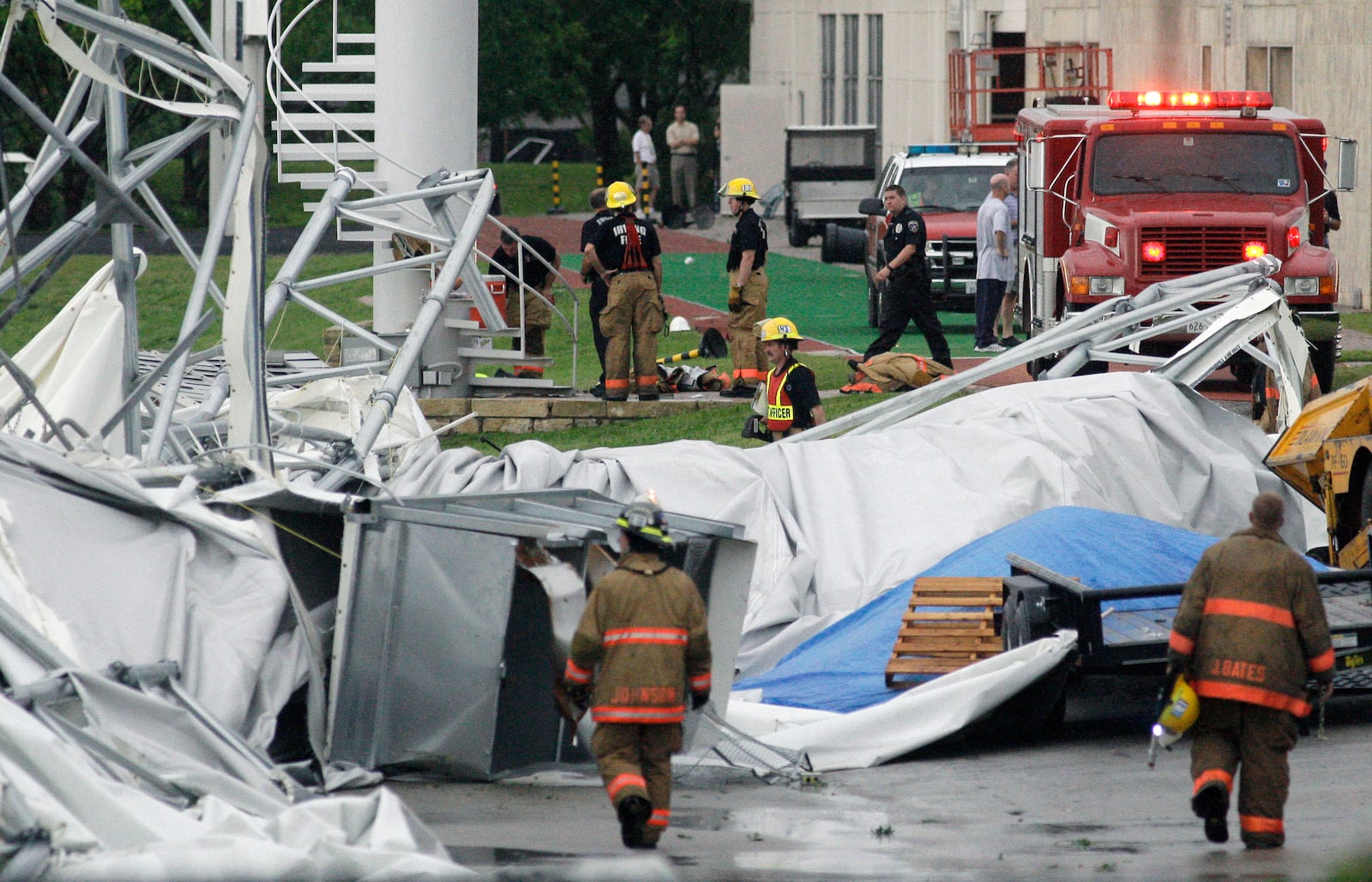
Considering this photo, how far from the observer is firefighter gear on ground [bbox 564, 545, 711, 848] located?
7363 mm

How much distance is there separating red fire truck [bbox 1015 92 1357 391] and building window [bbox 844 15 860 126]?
76.8 ft

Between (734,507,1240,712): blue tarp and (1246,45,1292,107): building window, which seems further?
(1246,45,1292,107): building window

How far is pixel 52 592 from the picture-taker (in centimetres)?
818

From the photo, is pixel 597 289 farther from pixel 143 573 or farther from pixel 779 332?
pixel 143 573

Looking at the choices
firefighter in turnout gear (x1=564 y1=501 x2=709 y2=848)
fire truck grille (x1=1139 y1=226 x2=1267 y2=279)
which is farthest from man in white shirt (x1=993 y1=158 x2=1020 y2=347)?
firefighter in turnout gear (x1=564 y1=501 x2=709 y2=848)

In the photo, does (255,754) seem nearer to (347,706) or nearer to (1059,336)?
(347,706)

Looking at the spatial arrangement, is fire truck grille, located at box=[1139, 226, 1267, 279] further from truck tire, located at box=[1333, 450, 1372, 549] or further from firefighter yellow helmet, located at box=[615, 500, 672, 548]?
firefighter yellow helmet, located at box=[615, 500, 672, 548]

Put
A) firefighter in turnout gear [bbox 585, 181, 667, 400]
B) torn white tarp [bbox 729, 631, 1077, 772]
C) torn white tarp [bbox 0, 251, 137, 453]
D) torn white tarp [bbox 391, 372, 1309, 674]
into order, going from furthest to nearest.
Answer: firefighter in turnout gear [bbox 585, 181, 667, 400] < torn white tarp [bbox 391, 372, 1309, 674] < torn white tarp [bbox 0, 251, 137, 453] < torn white tarp [bbox 729, 631, 1077, 772]

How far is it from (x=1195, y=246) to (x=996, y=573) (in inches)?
302

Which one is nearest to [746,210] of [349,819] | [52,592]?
[52,592]

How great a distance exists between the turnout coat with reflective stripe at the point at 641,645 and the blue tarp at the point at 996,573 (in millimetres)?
2662

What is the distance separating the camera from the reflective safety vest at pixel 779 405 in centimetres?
1327

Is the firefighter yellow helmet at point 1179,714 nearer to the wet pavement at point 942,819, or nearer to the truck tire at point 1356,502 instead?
the wet pavement at point 942,819

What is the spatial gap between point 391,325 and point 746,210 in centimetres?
411
